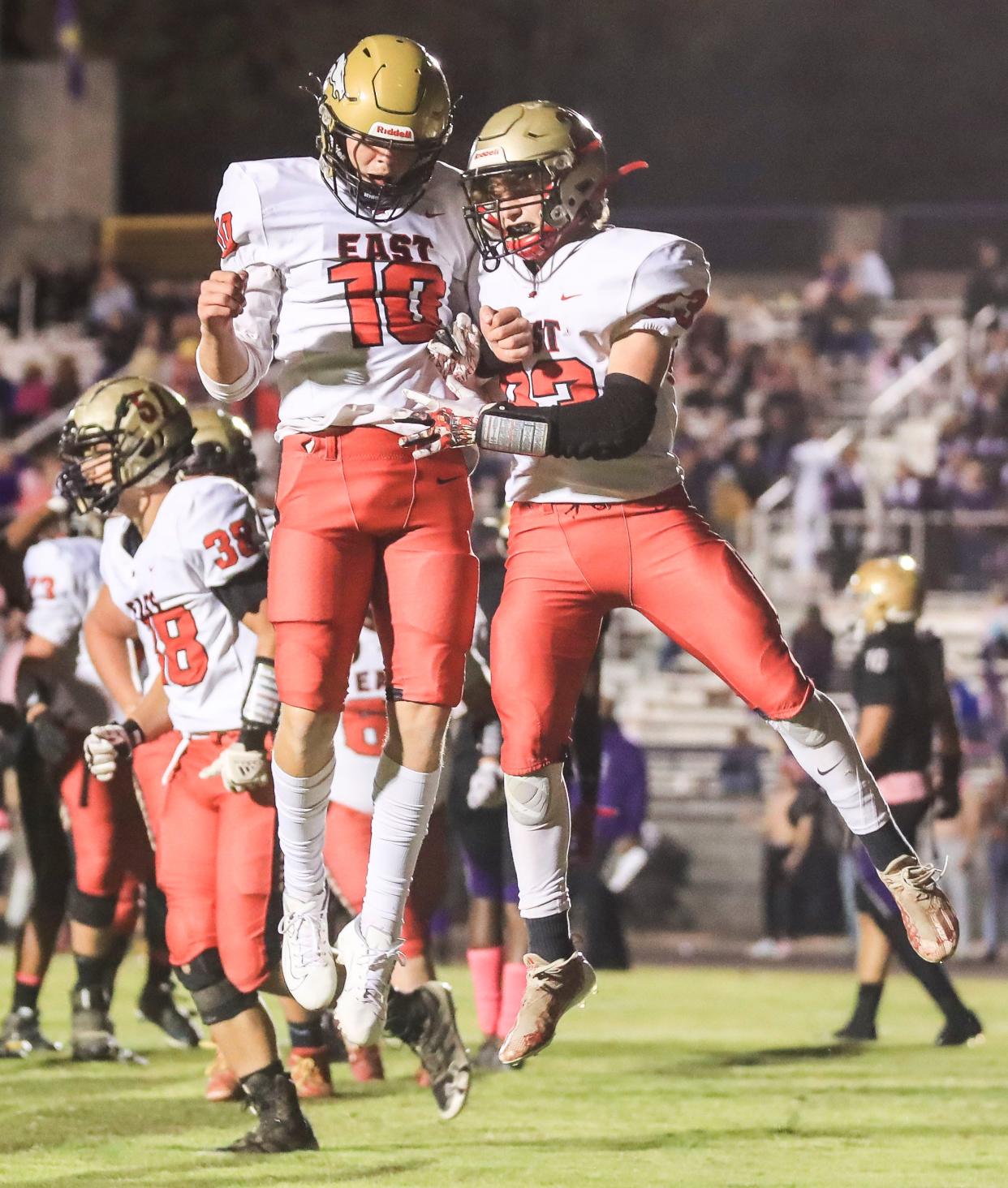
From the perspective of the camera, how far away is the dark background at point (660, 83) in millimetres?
28828

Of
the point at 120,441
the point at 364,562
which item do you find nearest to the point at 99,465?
the point at 120,441

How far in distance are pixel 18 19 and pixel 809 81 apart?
39.2 ft

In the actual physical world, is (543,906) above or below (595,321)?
below

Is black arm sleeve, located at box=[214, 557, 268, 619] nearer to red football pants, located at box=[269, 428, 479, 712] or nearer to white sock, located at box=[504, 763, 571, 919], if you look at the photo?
red football pants, located at box=[269, 428, 479, 712]

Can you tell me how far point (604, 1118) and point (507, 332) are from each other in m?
2.93

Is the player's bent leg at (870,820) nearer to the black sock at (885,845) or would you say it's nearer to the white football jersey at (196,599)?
the black sock at (885,845)

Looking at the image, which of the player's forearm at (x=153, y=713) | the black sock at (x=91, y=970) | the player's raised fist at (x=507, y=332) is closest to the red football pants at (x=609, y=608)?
the player's raised fist at (x=507, y=332)

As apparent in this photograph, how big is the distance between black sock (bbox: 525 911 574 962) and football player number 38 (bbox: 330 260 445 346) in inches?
57.7

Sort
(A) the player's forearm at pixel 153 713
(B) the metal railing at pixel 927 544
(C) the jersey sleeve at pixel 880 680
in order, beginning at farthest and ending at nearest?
(B) the metal railing at pixel 927 544
(C) the jersey sleeve at pixel 880 680
(A) the player's forearm at pixel 153 713

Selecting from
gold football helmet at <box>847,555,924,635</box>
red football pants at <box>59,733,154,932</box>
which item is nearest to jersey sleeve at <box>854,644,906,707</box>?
gold football helmet at <box>847,555,924,635</box>

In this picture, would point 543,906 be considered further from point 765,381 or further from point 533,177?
point 765,381

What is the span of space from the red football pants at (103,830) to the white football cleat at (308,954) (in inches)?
97.8

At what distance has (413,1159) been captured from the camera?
573 centimetres

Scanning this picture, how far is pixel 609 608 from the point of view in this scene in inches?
196
